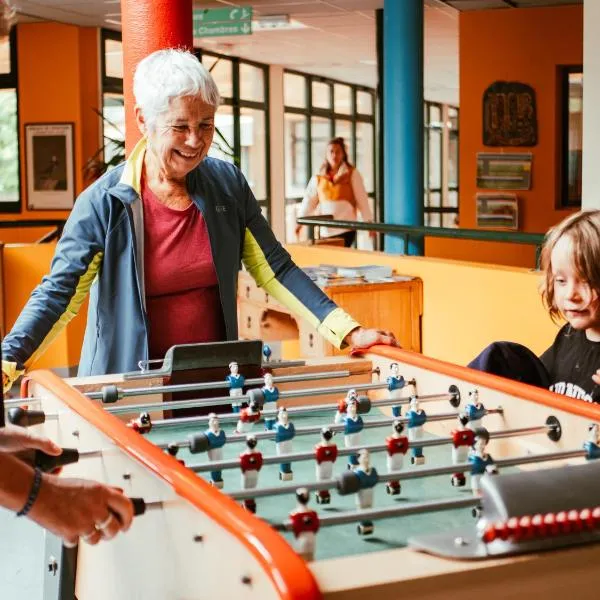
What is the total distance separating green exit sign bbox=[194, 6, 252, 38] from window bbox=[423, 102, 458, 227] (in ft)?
36.5

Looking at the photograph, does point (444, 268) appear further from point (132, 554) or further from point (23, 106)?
point (23, 106)

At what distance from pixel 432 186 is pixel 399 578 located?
19.5 m

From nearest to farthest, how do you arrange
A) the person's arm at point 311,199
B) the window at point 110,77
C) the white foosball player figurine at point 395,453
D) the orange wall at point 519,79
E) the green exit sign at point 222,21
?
the white foosball player figurine at point 395,453 → the green exit sign at point 222,21 → the person's arm at point 311,199 → the orange wall at point 519,79 → the window at point 110,77

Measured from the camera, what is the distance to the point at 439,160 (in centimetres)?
2072

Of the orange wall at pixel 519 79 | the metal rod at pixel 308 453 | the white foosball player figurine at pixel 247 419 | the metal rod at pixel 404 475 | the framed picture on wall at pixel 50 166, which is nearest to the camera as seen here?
the metal rod at pixel 404 475

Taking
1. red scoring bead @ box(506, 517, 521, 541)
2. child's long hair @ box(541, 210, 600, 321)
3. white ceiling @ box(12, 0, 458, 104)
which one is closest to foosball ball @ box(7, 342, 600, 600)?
red scoring bead @ box(506, 517, 521, 541)

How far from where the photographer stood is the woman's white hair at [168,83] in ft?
10.0

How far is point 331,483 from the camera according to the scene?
1858 millimetres

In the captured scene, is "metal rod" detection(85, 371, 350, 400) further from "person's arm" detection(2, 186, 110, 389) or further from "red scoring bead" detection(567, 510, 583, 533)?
"red scoring bead" detection(567, 510, 583, 533)

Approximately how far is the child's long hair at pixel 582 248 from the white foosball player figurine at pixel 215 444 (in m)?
1.07

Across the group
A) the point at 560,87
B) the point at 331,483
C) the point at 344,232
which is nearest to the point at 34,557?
the point at 331,483

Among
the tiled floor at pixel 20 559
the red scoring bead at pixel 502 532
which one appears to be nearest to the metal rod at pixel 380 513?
the red scoring bead at pixel 502 532

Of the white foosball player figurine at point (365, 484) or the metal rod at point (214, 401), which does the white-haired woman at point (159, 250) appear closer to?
the metal rod at point (214, 401)

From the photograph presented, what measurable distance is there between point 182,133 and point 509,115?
783cm
